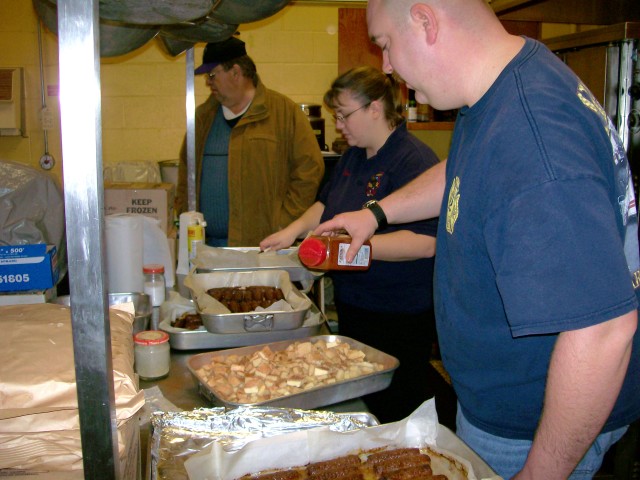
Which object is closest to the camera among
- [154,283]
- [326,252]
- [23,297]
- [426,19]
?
[426,19]

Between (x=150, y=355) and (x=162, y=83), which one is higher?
(x=162, y=83)

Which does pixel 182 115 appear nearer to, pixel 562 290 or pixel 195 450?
pixel 195 450

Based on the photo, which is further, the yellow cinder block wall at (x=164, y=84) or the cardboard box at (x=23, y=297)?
the yellow cinder block wall at (x=164, y=84)

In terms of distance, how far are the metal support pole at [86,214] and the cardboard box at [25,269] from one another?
1.50 m

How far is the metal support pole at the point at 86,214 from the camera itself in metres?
0.67

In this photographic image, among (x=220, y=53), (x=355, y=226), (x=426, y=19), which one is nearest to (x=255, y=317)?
(x=355, y=226)

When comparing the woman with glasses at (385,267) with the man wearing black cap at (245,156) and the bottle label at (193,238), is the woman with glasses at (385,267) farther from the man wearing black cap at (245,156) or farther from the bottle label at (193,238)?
the man wearing black cap at (245,156)

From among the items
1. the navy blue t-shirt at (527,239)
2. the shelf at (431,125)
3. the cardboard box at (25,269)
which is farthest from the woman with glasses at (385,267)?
the shelf at (431,125)

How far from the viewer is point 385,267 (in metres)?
2.37

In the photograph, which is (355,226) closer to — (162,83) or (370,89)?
(370,89)

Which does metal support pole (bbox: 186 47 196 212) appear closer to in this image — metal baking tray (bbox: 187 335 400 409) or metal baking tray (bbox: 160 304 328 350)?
metal baking tray (bbox: 160 304 328 350)

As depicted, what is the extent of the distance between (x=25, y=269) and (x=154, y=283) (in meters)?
0.46

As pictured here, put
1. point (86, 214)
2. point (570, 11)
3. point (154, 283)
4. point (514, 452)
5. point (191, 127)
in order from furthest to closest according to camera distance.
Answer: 1. point (570, 11)
2. point (191, 127)
3. point (154, 283)
4. point (514, 452)
5. point (86, 214)

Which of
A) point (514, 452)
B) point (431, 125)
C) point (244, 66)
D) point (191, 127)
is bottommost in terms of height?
point (514, 452)
